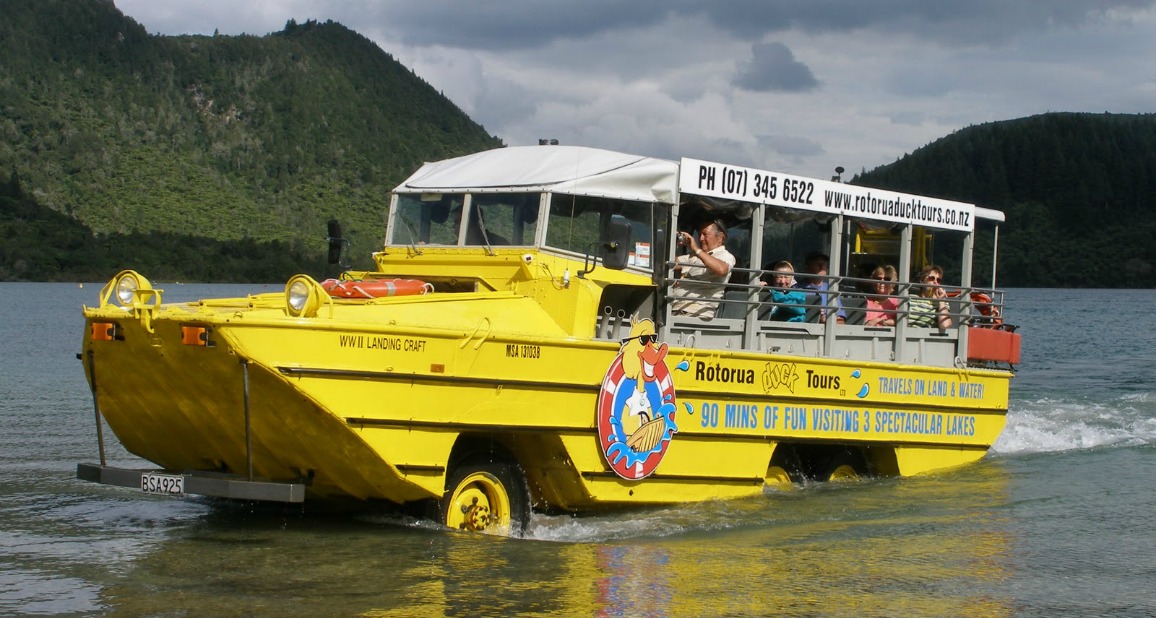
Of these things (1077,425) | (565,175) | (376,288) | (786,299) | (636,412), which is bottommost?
(1077,425)

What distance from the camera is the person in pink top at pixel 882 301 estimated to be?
483 inches

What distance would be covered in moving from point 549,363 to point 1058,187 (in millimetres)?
127465

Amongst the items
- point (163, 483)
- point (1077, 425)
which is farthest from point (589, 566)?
point (1077, 425)

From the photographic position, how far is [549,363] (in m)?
9.04

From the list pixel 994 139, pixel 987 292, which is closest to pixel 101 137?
pixel 994 139

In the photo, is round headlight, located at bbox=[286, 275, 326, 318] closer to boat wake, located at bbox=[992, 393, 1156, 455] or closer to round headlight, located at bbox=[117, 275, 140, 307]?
round headlight, located at bbox=[117, 275, 140, 307]

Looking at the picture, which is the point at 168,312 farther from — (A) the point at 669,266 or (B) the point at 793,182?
(B) the point at 793,182

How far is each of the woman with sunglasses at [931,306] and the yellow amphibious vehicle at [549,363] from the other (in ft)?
0.57

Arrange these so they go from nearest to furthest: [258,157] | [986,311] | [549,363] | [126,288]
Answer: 1. [126,288]
2. [549,363]
3. [986,311]
4. [258,157]

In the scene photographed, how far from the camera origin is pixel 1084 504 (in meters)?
11.7

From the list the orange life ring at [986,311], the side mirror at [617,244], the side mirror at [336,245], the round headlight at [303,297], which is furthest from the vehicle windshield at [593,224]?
the orange life ring at [986,311]

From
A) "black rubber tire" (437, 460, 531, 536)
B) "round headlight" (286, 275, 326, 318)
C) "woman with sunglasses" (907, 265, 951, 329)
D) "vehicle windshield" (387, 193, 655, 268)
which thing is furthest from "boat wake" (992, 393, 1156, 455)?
"round headlight" (286, 275, 326, 318)

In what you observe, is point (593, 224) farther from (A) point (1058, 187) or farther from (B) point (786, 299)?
(A) point (1058, 187)

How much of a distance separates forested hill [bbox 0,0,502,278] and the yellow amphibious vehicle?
71.0 meters
